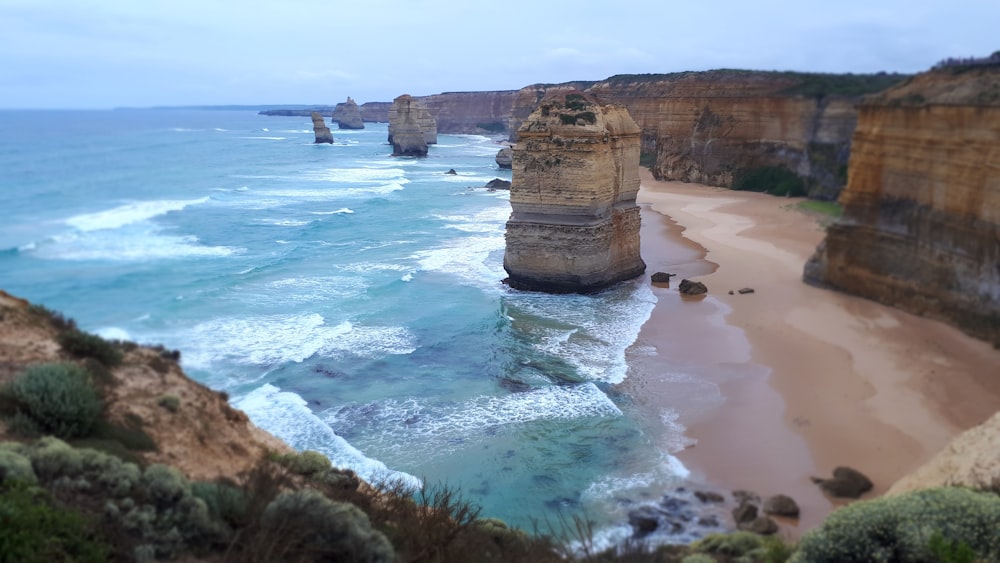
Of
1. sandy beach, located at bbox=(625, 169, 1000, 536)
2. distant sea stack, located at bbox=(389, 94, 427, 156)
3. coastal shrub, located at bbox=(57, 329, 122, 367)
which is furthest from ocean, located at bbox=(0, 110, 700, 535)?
distant sea stack, located at bbox=(389, 94, 427, 156)

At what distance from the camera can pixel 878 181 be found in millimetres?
19922

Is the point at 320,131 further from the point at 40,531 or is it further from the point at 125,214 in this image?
the point at 40,531

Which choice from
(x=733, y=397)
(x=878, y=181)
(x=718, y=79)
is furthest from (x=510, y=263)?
(x=718, y=79)

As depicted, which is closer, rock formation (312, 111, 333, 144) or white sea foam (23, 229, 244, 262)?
white sea foam (23, 229, 244, 262)

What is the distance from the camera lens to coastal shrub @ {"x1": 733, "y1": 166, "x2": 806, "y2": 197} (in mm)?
42906

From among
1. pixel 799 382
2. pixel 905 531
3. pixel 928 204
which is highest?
pixel 928 204

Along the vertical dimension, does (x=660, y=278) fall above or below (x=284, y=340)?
above

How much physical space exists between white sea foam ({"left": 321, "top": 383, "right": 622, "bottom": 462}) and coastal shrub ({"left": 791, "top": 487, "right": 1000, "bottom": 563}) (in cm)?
687

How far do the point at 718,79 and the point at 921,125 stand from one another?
3249cm

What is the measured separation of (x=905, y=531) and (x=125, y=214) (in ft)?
93.6

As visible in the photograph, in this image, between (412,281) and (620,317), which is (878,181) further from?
(412,281)

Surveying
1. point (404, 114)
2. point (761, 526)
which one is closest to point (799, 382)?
point (761, 526)

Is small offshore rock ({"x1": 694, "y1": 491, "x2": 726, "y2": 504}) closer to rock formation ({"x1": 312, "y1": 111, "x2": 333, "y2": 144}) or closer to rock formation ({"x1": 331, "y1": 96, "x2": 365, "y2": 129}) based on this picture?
rock formation ({"x1": 312, "y1": 111, "x2": 333, "y2": 144})

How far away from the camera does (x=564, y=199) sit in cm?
2167
